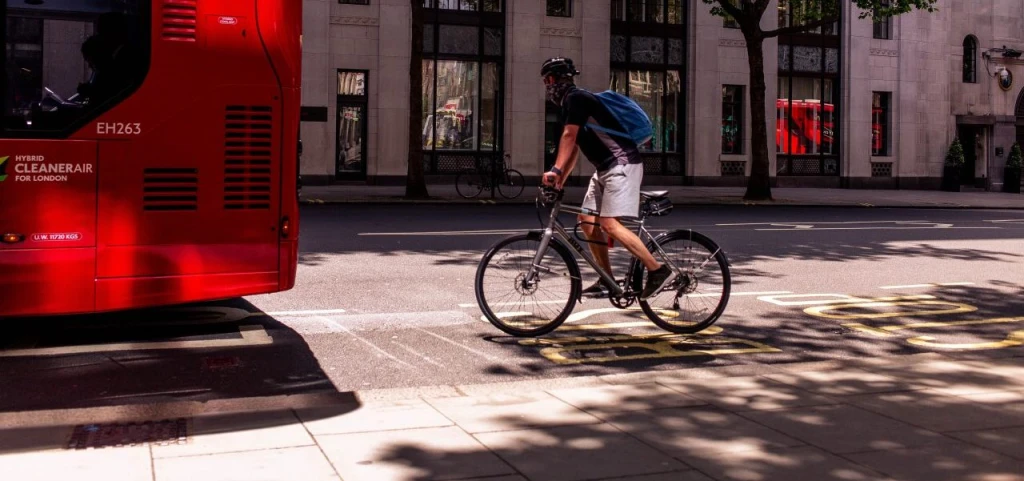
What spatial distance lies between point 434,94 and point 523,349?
26.0 metres

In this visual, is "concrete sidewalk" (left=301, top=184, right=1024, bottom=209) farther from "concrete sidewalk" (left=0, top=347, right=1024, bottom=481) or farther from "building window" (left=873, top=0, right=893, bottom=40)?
"concrete sidewalk" (left=0, top=347, right=1024, bottom=481)

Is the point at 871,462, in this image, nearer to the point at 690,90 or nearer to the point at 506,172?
the point at 506,172

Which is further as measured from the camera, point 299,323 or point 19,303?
point 299,323

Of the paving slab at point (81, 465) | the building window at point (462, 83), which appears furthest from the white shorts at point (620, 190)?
the building window at point (462, 83)

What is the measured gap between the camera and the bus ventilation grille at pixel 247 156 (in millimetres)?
Answer: 7156

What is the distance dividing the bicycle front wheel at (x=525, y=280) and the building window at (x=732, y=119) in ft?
98.3

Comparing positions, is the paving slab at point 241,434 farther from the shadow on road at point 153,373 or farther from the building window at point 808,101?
the building window at point 808,101

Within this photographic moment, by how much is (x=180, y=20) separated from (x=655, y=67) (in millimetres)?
29779

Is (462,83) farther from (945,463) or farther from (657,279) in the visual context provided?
(945,463)

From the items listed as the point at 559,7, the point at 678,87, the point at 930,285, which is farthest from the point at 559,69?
the point at 678,87

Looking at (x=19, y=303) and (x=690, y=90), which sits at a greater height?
(x=690, y=90)

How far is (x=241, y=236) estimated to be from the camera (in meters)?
→ 7.20

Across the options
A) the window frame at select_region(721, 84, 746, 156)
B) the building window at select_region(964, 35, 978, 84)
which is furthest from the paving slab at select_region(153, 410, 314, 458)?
the building window at select_region(964, 35, 978, 84)

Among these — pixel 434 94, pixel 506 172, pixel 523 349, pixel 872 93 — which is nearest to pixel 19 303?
pixel 523 349
